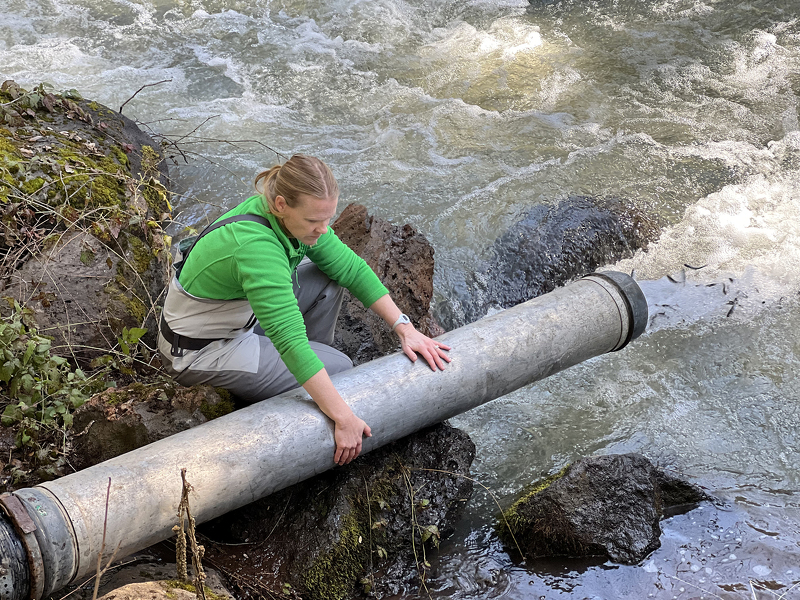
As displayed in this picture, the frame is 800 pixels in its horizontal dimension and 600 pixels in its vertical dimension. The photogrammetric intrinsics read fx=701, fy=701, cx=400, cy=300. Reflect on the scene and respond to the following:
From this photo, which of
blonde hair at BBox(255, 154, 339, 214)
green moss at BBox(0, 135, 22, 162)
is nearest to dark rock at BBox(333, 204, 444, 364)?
blonde hair at BBox(255, 154, 339, 214)

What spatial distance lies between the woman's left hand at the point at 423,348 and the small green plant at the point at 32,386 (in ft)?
5.38

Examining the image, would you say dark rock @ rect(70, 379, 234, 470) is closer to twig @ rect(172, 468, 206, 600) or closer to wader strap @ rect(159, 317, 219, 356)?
wader strap @ rect(159, 317, 219, 356)

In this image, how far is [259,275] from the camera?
2982 mm

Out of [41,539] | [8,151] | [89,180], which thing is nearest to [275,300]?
[41,539]

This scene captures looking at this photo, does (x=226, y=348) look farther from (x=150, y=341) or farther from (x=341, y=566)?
(x=341, y=566)

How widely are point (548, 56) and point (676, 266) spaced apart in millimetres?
4041

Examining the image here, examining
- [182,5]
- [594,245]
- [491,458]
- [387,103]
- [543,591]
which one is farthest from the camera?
[182,5]

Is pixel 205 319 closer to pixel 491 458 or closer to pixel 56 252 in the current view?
pixel 56 252

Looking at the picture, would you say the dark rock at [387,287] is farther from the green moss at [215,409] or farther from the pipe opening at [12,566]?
the pipe opening at [12,566]

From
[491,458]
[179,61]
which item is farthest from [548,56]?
[491,458]

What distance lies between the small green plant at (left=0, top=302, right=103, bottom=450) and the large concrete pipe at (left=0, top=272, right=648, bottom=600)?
74cm

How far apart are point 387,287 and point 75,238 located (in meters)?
1.91

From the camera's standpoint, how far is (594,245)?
18.6ft

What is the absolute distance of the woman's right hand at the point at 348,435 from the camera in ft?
10.2
